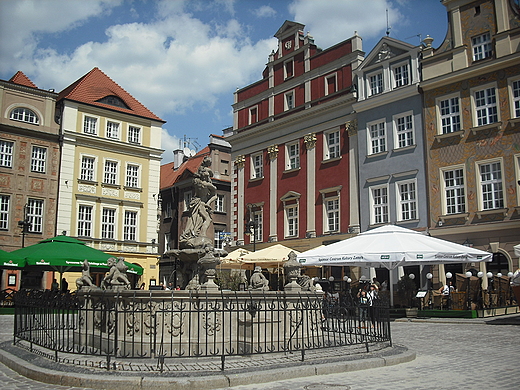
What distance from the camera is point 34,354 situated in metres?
9.70

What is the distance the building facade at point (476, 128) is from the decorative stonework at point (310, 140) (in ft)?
23.9

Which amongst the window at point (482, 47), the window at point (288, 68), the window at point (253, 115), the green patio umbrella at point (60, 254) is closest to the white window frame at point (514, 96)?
the window at point (482, 47)

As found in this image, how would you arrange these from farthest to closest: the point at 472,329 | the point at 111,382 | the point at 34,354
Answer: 1. the point at 472,329
2. the point at 34,354
3. the point at 111,382

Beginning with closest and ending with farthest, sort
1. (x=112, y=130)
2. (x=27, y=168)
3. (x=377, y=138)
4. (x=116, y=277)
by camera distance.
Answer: (x=116, y=277) < (x=377, y=138) < (x=27, y=168) < (x=112, y=130)

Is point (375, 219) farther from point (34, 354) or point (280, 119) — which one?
point (34, 354)

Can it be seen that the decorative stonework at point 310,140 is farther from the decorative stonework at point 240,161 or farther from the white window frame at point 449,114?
the white window frame at point 449,114

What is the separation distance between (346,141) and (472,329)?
618 inches

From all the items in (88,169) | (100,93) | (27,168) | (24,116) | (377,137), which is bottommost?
(27,168)

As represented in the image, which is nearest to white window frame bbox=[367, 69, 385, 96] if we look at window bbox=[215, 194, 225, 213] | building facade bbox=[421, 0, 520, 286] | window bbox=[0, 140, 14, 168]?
building facade bbox=[421, 0, 520, 286]

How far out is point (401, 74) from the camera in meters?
27.3

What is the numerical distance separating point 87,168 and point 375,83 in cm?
1897

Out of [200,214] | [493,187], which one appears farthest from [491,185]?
[200,214]

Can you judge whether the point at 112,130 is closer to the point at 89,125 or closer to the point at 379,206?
the point at 89,125

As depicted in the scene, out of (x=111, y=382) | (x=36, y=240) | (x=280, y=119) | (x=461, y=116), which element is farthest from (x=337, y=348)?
(x=36, y=240)
